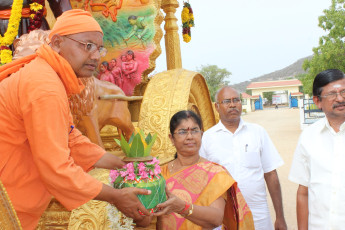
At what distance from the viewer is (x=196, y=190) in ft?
6.05

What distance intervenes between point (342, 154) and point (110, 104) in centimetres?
207

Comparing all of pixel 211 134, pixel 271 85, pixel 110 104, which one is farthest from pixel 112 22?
pixel 271 85

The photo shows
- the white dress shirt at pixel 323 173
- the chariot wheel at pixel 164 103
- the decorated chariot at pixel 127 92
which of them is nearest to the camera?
the white dress shirt at pixel 323 173

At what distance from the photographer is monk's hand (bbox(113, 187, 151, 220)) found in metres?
1.47

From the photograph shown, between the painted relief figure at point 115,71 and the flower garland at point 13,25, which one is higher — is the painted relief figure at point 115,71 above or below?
below

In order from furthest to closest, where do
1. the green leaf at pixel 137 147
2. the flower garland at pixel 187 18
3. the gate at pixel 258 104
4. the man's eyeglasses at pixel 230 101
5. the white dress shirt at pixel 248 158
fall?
the gate at pixel 258 104, the flower garland at pixel 187 18, the man's eyeglasses at pixel 230 101, the white dress shirt at pixel 248 158, the green leaf at pixel 137 147

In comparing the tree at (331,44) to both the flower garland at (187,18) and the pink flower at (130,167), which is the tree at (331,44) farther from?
the pink flower at (130,167)

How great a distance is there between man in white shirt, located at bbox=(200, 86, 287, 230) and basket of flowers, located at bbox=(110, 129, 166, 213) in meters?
1.00

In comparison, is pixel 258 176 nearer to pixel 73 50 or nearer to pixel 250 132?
pixel 250 132

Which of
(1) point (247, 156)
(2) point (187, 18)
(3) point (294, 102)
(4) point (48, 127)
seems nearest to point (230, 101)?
(1) point (247, 156)

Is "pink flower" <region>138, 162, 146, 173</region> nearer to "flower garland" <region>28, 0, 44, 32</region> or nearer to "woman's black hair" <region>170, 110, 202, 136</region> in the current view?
"woman's black hair" <region>170, 110, 202, 136</region>

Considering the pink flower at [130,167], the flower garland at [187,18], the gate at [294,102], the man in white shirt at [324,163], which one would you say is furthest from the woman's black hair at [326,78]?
the gate at [294,102]

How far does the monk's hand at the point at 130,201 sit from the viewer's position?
58.1 inches

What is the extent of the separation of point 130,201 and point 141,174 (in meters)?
0.13
